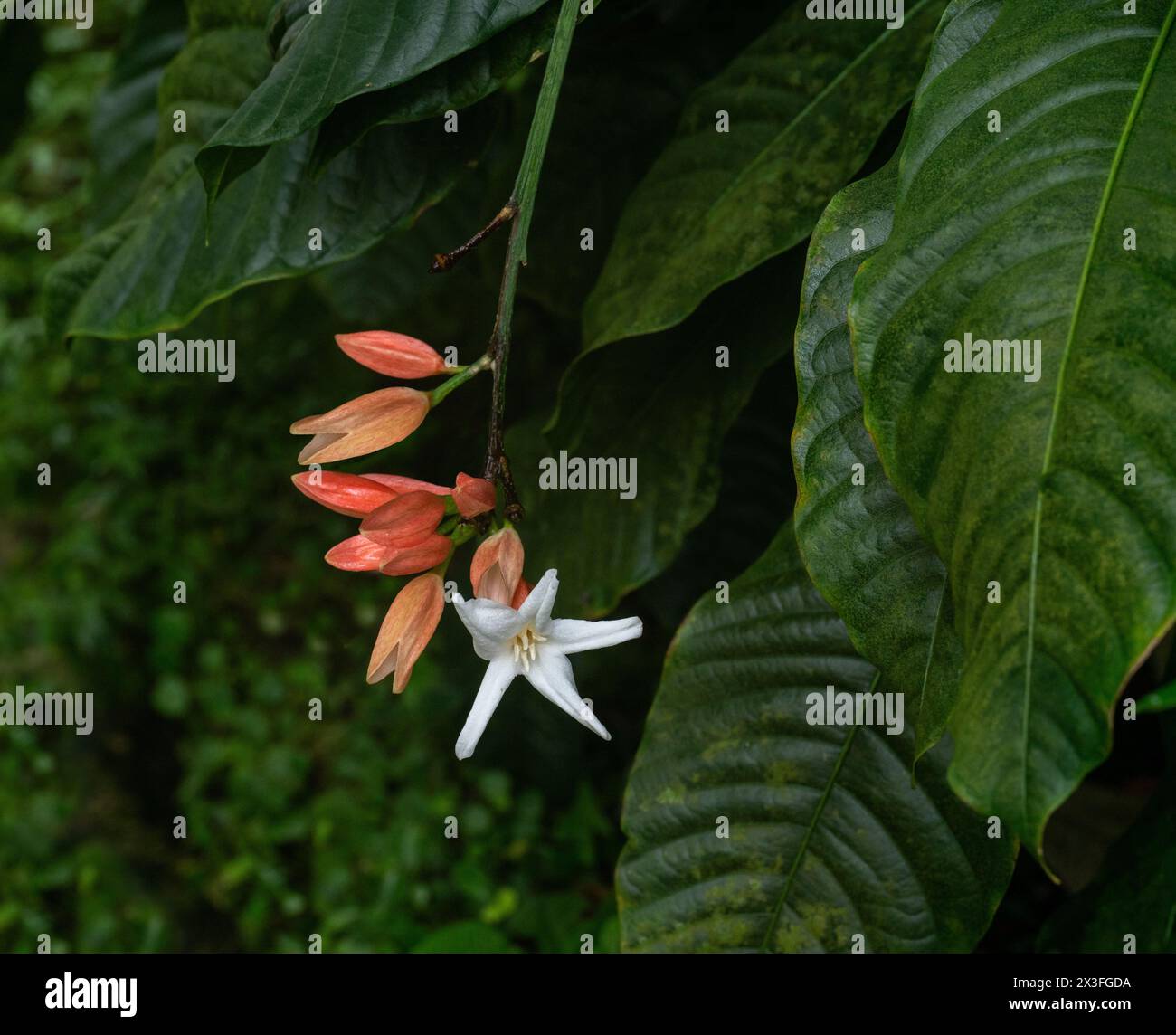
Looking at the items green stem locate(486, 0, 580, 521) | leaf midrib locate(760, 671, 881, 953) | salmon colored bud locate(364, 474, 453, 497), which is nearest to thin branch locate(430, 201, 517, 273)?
green stem locate(486, 0, 580, 521)

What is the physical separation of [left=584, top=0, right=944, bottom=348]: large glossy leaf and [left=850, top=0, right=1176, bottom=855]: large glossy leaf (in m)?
0.20

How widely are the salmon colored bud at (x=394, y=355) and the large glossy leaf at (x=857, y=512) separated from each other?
238 millimetres

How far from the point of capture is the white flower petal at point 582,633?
0.70 metres

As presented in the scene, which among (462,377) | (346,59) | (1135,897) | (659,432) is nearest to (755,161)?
(659,432)

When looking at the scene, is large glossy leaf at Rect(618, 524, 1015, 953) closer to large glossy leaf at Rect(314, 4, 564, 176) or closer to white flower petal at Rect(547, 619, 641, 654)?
white flower petal at Rect(547, 619, 641, 654)

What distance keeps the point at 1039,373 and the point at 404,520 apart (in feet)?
1.16

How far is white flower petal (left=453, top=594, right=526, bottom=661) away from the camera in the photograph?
25.6 inches

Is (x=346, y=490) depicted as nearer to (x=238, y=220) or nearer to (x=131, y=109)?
(x=238, y=220)

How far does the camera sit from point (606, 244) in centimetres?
124

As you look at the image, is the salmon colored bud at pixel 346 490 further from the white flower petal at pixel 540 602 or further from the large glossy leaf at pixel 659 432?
the large glossy leaf at pixel 659 432

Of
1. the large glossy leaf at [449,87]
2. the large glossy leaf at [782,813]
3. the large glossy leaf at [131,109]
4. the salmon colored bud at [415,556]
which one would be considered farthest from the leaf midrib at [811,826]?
the large glossy leaf at [131,109]

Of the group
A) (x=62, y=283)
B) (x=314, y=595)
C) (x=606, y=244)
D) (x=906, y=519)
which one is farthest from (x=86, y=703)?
(x=906, y=519)

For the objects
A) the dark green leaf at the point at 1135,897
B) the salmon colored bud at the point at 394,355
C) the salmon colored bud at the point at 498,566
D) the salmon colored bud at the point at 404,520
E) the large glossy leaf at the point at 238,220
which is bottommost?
the dark green leaf at the point at 1135,897

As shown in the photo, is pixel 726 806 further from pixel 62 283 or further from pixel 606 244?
pixel 62 283
